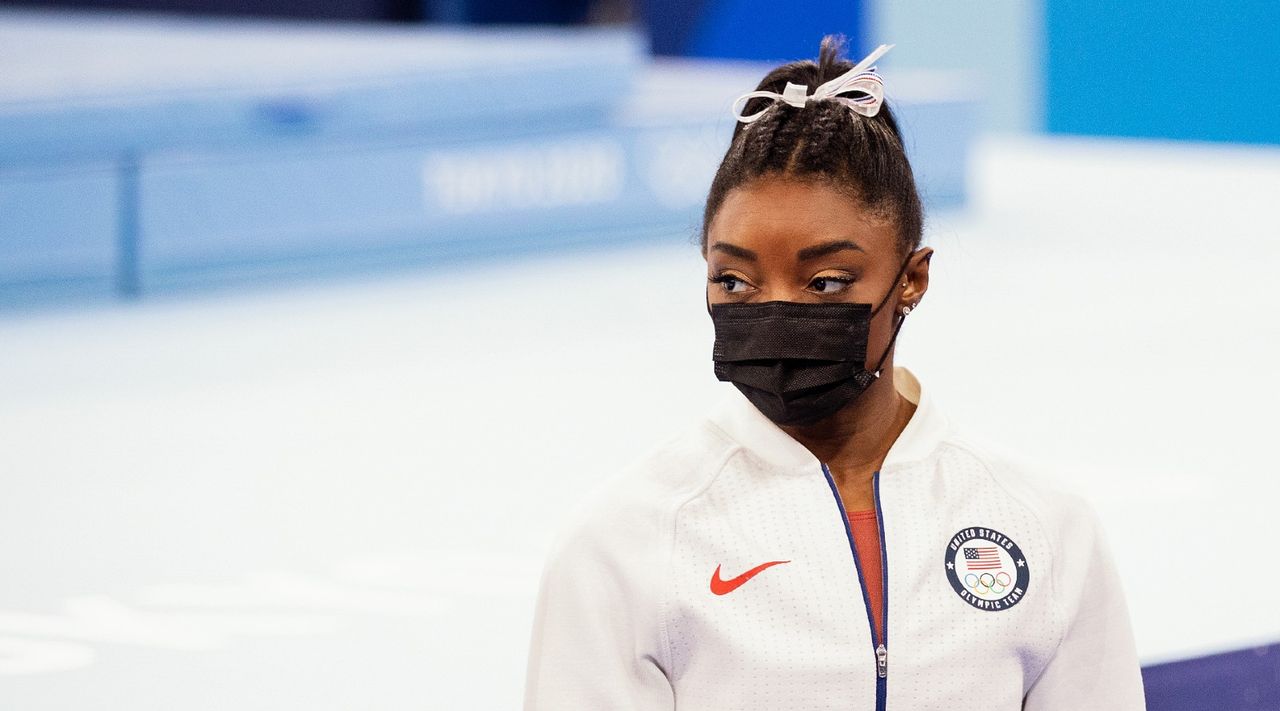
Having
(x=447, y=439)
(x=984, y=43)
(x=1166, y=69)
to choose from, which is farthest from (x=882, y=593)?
(x=984, y=43)

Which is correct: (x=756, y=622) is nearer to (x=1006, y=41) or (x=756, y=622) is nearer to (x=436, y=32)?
(x=436, y=32)

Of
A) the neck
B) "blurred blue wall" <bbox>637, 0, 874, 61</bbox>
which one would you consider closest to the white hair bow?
the neck

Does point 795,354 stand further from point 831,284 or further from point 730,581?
point 730,581

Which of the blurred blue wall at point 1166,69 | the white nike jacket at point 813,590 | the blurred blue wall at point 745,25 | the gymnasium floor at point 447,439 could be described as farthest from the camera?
the blurred blue wall at point 745,25

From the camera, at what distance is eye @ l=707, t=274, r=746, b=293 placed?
1.53 m

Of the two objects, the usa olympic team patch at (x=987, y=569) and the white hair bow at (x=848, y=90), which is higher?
the white hair bow at (x=848, y=90)

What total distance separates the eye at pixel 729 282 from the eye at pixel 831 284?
6 cm

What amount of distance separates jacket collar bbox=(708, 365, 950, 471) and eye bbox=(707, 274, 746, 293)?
101 millimetres

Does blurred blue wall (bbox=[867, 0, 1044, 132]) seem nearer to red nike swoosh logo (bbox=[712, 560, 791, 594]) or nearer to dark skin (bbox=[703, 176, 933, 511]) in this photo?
dark skin (bbox=[703, 176, 933, 511])

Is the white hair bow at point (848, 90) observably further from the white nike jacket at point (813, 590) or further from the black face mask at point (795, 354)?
the white nike jacket at point (813, 590)

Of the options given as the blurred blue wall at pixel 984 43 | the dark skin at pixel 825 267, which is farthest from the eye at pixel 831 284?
the blurred blue wall at pixel 984 43

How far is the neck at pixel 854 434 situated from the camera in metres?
1.60

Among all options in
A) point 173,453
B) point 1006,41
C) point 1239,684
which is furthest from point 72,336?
point 1006,41

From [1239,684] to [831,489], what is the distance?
1.20 m
